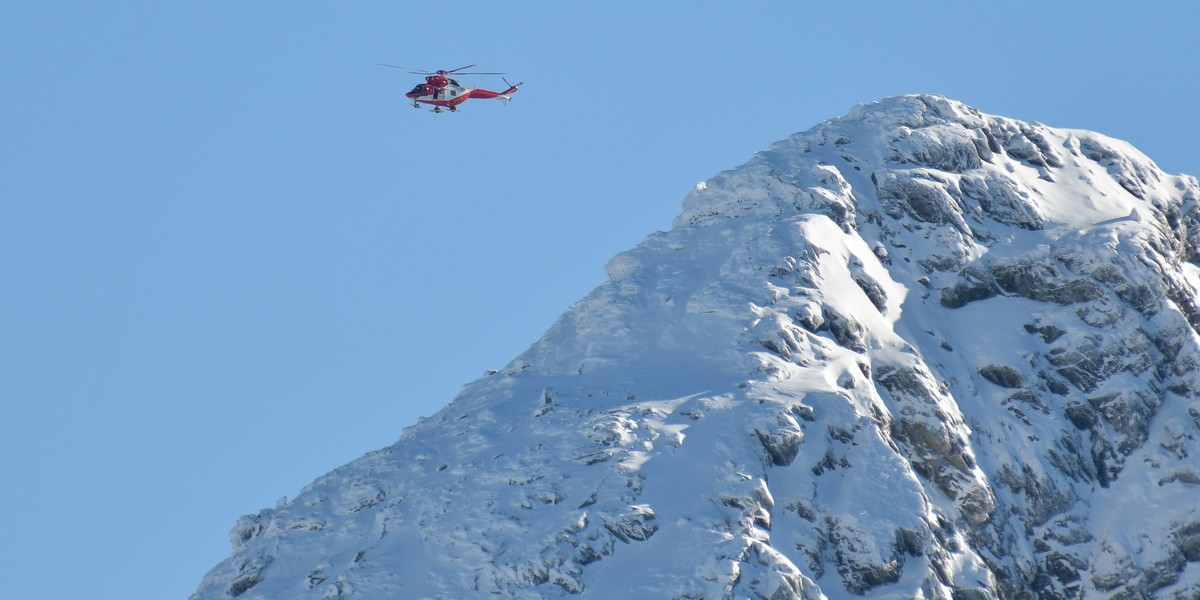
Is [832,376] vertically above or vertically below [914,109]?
below

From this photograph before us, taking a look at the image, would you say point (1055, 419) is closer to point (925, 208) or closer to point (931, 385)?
point (931, 385)

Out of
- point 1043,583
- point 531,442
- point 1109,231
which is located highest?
point 1109,231

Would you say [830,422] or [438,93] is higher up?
[438,93]

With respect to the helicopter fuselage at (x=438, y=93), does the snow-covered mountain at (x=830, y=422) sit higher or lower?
lower

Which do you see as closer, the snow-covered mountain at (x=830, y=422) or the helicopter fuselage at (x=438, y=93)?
the snow-covered mountain at (x=830, y=422)

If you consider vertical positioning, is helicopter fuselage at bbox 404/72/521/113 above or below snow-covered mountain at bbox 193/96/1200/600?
above

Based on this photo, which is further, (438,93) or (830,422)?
(438,93)

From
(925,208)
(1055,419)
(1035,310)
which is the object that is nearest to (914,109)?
(925,208)

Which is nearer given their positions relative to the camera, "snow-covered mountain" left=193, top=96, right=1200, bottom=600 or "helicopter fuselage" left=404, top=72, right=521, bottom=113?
"snow-covered mountain" left=193, top=96, right=1200, bottom=600
